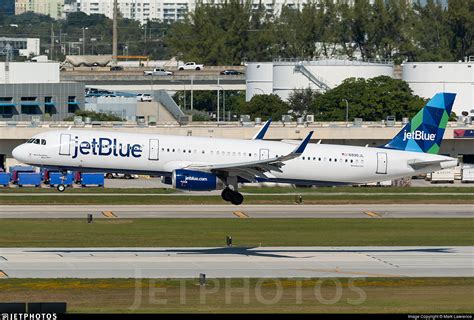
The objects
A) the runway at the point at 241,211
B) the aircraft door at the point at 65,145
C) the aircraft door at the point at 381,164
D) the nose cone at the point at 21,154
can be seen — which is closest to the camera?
the aircraft door at the point at 65,145

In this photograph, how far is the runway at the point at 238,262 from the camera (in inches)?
2537

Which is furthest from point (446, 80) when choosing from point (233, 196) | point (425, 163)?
point (233, 196)

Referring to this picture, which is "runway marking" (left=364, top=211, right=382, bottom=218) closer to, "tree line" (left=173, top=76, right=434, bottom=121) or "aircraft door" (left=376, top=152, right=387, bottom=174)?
"aircraft door" (left=376, top=152, right=387, bottom=174)

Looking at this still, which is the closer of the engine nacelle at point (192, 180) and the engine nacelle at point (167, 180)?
the engine nacelle at point (192, 180)

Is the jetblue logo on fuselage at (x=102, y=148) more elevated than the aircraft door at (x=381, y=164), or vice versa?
the jetblue logo on fuselage at (x=102, y=148)

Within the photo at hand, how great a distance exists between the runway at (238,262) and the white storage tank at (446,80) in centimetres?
11458

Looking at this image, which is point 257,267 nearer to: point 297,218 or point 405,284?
point 405,284

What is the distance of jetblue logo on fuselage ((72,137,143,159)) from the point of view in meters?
78.3

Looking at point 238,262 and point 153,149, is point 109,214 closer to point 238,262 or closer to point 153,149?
point 153,149
